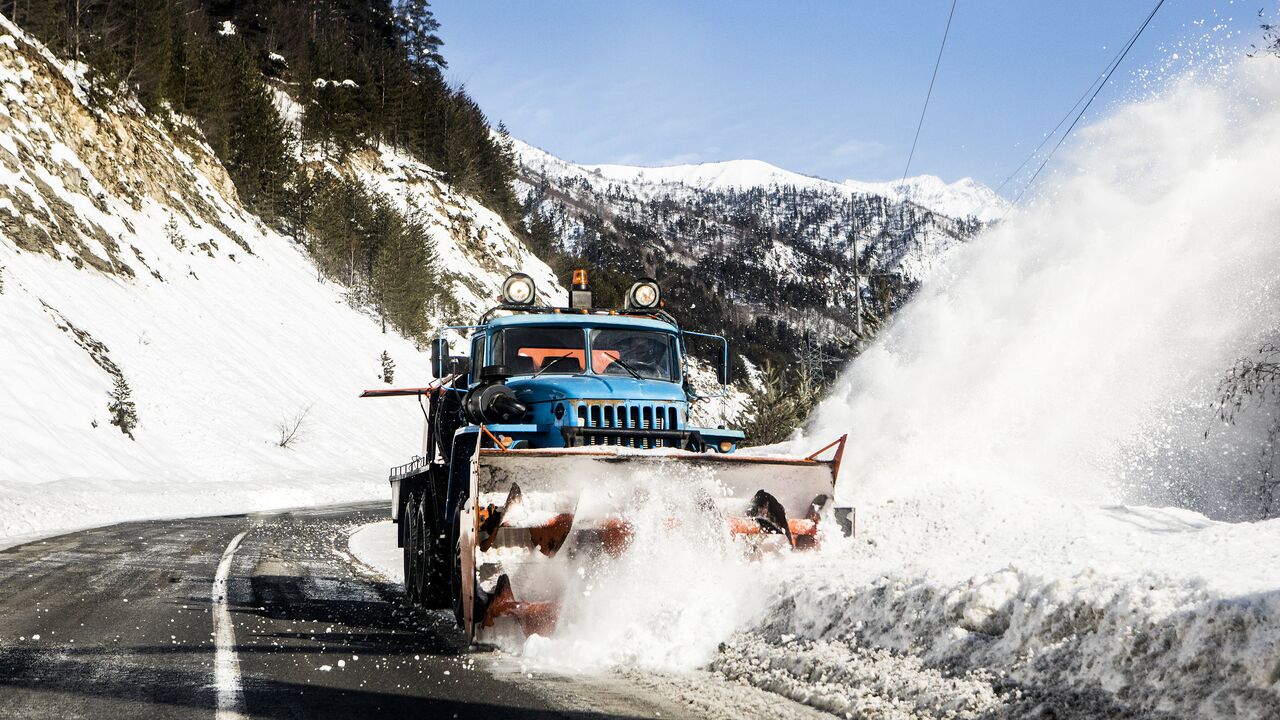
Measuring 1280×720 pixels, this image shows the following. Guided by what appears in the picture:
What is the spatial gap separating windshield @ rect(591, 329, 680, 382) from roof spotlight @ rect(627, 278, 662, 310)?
2.31 feet

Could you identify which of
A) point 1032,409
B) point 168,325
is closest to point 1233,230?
point 1032,409

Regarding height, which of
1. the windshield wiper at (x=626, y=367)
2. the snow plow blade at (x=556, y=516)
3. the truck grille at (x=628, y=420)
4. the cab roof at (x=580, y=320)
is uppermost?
the cab roof at (x=580, y=320)

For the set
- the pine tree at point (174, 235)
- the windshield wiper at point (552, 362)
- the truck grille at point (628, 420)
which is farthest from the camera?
the pine tree at point (174, 235)

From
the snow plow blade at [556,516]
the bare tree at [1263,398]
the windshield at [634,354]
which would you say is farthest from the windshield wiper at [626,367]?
the bare tree at [1263,398]

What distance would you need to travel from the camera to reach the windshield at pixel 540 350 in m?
9.10

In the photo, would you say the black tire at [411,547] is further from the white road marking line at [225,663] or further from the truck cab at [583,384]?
the white road marking line at [225,663]

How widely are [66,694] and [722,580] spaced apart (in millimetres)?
3800

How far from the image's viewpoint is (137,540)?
14.4 m

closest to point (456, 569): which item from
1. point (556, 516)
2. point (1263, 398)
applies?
point (556, 516)

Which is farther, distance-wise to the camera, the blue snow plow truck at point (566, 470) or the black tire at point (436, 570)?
the black tire at point (436, 570)

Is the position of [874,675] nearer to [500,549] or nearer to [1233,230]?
[500,549]

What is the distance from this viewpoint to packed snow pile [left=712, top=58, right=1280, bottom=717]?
14.2 feet

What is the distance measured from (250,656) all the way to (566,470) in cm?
231

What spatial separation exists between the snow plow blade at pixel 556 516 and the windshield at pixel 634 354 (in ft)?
6.91
